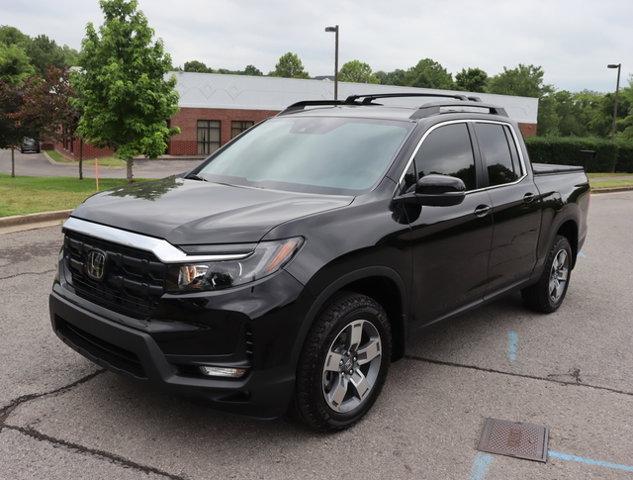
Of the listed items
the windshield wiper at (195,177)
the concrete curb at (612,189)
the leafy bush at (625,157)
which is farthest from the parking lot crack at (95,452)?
the leafy bush at (625,157)

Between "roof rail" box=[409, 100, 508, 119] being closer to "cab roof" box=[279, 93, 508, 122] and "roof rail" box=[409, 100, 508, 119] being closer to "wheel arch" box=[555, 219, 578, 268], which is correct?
"cab roof" box=[279, 93, 508, 122]

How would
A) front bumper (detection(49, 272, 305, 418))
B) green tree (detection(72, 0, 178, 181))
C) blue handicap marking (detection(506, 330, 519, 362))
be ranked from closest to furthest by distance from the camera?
front bumper (detection(49, 272, 305, 418)) < blue handicap marking (detection(506, 330, 519, 362)) < green tree (detection(72, 0, 178, 181))

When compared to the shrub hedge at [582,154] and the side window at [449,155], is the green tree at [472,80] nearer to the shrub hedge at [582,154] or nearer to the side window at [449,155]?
the shrub hedge at [582,154]

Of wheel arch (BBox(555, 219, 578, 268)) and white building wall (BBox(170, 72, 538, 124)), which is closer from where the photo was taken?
wheel arch (BBox(555, 219, 578, 268))

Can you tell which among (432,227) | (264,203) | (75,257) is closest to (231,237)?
(264,203)

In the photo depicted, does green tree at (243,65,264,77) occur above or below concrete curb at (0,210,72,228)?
above

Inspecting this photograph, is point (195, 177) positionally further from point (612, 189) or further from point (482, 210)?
point (612, 189)

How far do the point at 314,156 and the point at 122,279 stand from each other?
161 cm

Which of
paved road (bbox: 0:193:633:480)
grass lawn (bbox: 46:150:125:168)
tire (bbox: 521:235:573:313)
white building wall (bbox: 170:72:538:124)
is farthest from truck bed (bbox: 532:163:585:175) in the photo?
white building wall (bbox: 170:72:538:124)

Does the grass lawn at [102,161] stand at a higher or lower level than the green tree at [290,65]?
lower

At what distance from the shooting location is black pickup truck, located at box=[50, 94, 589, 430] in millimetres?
2988

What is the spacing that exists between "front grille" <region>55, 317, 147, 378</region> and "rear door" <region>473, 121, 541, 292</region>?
2706 millimetres

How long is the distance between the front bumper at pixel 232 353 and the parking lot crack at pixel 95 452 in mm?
413

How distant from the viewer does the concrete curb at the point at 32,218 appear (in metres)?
Answer: 9.66
